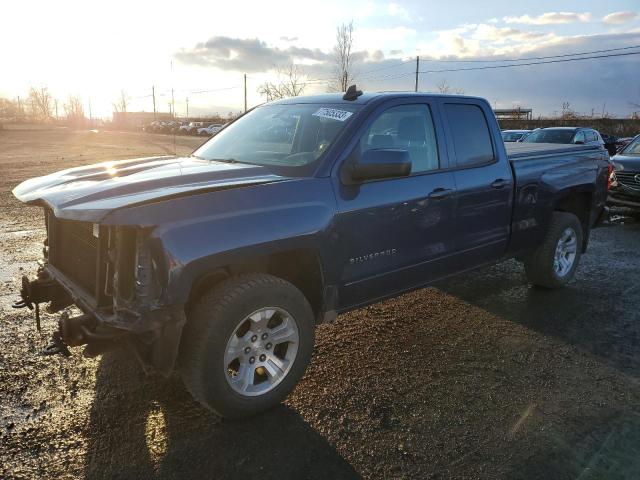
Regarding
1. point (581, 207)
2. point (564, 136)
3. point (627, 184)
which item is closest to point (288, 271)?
point (581, 207)

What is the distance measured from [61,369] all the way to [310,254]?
199 centimetres

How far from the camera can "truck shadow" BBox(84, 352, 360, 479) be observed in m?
2.61

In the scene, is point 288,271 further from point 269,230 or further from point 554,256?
point 554,256

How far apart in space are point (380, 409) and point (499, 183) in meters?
2.33

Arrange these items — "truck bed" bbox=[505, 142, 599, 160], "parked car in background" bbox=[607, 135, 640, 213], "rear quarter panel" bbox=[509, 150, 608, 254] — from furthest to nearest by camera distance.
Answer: "parked car in background" bbox=[607, 135, 640, 213], "truck bed" bbox=[505, 142, 599, 160], "rear quarter panel" bbox=[509, 150, 608, 254]

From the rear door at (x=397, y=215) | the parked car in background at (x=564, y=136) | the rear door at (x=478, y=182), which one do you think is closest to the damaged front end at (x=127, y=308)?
the rear door at (x=397, y=215)

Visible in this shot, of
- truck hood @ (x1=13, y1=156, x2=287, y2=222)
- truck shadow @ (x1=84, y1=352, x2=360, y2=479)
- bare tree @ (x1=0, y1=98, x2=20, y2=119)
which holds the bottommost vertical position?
truck shadow @ (x1=84, y1=352, x2=360, y2=479)

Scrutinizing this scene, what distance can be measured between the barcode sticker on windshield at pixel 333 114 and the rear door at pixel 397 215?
0.58 ft

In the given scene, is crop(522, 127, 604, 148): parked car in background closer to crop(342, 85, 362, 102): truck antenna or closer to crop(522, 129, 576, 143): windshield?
crop(522, 129, 576, 143): windshield

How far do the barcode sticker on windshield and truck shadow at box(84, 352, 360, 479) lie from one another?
2002mm

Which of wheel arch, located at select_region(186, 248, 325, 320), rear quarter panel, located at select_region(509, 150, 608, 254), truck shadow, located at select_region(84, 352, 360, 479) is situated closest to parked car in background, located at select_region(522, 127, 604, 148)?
rear quarter panel, located at select_region(509, 150, 608, 254)

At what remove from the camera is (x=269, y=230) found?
2.88m

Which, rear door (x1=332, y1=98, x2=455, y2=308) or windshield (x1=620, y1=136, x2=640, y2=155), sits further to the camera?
windshield (x1=620, y1=136, x2=640, y2=155)

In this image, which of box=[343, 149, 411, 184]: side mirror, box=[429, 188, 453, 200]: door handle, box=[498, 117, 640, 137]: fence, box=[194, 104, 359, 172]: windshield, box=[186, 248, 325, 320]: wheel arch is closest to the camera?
box=[186, 248, 325, 320]: wheel arch
